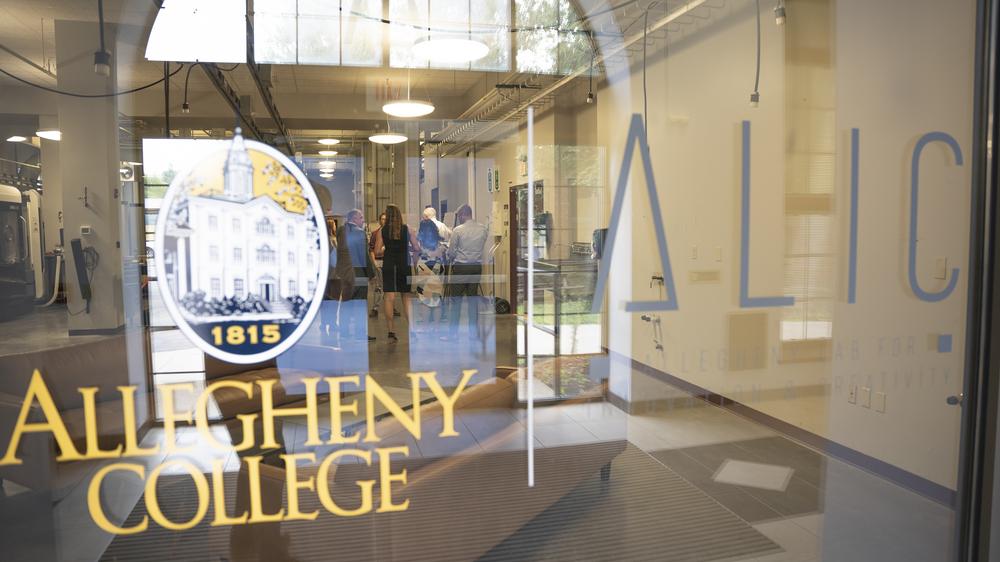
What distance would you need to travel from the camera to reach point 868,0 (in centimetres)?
351

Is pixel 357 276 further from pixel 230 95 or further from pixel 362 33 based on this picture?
pixel 362 33

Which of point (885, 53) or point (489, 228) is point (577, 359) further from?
point (885, 53)

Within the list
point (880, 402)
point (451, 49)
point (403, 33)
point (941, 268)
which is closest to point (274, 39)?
point (403, 33)

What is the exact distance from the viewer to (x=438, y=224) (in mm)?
2332

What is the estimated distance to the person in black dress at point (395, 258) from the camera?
85.0 inches

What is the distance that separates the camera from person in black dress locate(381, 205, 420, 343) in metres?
2.16

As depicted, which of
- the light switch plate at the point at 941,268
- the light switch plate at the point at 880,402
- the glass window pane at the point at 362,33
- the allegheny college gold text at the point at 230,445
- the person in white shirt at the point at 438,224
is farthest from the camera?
the light switch plate at the point at 880,402

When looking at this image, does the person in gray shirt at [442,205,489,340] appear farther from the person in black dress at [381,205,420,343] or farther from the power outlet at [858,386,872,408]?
the power outlet at [858,386,872,408]

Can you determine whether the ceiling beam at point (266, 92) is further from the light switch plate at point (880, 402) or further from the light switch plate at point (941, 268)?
the light switch plate at point (880, 402)

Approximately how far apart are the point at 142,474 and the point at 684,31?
132 inches

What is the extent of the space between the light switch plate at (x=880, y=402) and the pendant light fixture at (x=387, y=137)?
2657 mm

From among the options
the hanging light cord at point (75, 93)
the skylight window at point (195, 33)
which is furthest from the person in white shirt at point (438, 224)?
the hanging light cord at point (75, 93)

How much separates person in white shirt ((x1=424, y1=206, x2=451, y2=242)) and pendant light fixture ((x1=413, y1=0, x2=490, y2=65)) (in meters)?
0.48

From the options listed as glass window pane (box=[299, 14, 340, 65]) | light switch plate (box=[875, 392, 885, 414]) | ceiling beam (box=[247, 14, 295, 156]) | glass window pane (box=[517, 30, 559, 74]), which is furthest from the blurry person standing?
light switch plate (box=[875, 392, 885, 414])
